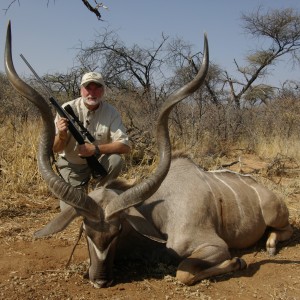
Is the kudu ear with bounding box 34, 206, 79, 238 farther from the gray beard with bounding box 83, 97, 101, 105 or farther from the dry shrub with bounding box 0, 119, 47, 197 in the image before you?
the dry shrub with bounding box 0, 119, 47, 197

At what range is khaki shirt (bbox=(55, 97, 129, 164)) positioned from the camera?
13.2ft

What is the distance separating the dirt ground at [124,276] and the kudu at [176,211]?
95 mm

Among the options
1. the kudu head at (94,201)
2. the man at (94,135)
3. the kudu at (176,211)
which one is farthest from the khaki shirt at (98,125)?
the kudu head at (94,201)

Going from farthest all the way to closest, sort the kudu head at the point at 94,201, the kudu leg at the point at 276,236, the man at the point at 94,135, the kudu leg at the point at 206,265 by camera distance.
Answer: the man at the point at 94,135 < the kudu leg at the point at 276,236 < the kudu leg at the point at 206,265 < the kudu head at the point at 94,201

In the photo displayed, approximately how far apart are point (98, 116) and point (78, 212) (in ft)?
5.08

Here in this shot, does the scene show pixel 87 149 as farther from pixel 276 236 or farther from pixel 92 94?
pixel 276 236

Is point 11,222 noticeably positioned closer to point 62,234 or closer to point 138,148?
point 62,234

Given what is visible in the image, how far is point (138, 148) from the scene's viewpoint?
619cm

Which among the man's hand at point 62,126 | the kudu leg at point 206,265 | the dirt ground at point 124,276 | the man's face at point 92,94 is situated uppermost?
the man's face at point 92,94

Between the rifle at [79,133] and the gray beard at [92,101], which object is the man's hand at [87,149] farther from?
the gray beard at [92,101]

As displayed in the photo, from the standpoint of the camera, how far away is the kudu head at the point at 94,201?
265 cm

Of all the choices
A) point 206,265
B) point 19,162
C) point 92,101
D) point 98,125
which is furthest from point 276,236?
point 19,162

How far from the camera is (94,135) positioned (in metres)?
4.06

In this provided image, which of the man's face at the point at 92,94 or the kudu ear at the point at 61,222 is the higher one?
the man's face at the point at 92,94
